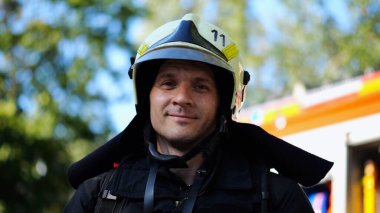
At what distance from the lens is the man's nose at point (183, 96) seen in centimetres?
287

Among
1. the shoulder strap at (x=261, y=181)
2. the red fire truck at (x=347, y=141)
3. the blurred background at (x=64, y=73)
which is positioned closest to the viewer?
the shoulder strap at (x=261, y=181)

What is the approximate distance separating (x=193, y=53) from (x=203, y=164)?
40 cm

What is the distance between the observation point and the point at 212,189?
2.84 metres

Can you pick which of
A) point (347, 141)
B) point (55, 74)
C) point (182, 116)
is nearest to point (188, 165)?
point (182, 116)

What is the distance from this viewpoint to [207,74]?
2943mm

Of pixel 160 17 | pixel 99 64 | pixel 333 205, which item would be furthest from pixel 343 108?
pixel 160 17

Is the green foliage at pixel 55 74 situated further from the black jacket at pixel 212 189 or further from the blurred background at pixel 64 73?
the black jacket at pixel 212 189

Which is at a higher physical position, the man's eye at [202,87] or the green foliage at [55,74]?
the green foliage at [55,74]

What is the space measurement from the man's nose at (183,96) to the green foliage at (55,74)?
13702 mm

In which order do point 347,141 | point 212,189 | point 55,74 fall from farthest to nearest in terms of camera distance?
1. point 55,74
2. point 347,141
3. point 212,189

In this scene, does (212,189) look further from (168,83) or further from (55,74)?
(55,74)

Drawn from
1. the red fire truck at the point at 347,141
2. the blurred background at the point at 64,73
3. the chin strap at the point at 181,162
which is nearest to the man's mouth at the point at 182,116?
the chin strap at the point at 181,162

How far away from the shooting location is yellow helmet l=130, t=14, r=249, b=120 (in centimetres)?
290

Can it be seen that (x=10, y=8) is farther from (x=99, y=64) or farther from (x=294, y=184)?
(x=294, y=184)
